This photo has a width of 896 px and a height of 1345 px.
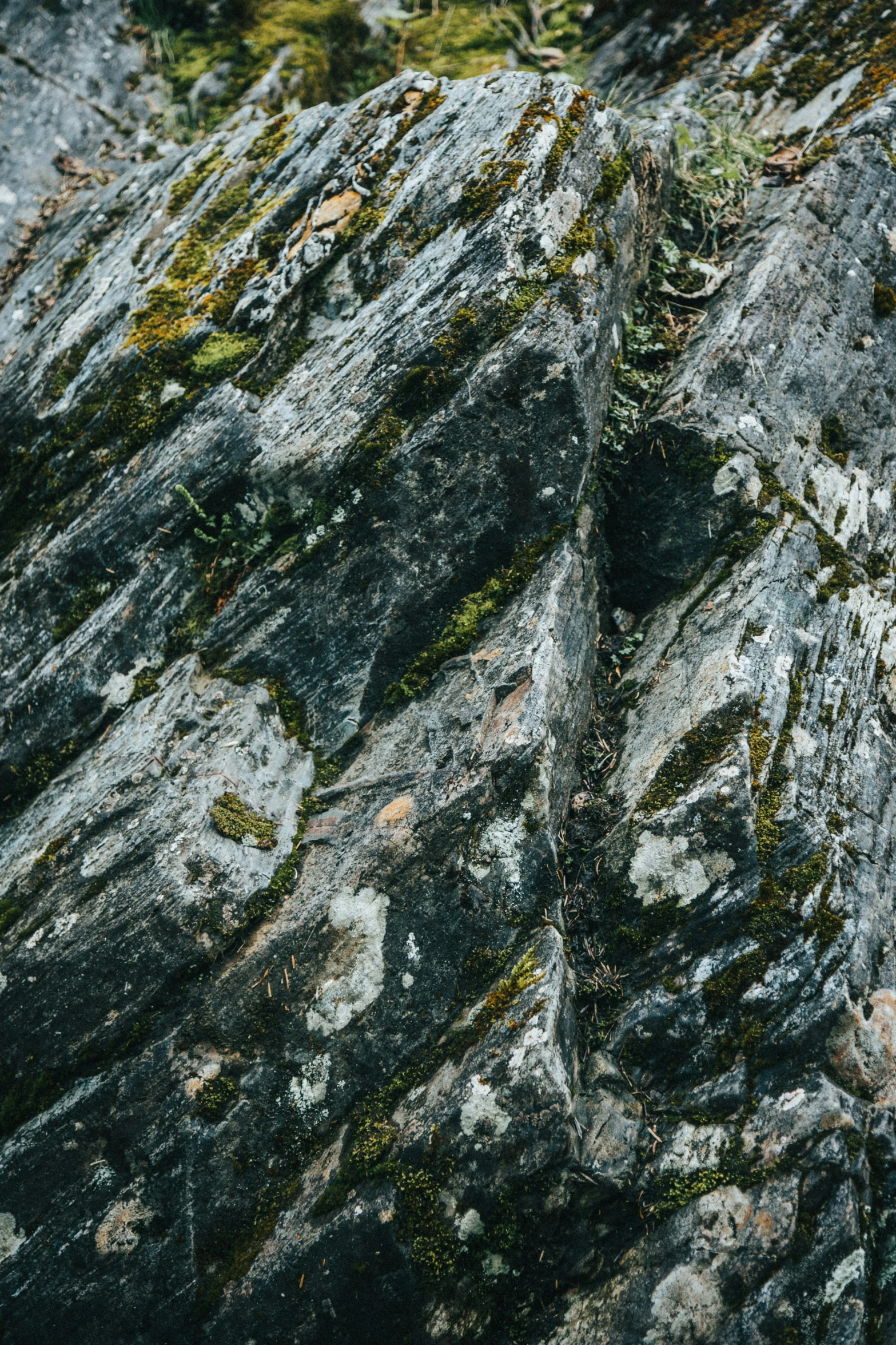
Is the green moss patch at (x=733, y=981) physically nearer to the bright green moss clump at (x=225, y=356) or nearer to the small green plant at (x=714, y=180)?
the bright green moss clump at (x=225, y=356)

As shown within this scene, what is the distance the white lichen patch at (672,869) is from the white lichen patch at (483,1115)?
4.73ft

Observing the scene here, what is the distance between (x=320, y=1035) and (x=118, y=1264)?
1723mm

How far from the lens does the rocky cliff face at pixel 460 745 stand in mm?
4297

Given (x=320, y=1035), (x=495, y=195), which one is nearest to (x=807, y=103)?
(x=495, y=195)

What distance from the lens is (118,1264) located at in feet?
15.4

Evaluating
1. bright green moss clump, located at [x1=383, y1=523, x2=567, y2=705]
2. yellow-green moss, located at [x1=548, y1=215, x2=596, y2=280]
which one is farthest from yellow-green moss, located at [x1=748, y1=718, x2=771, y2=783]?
yellow-green moss, located at [x1=548, y1=215, x2=596, y2=280]

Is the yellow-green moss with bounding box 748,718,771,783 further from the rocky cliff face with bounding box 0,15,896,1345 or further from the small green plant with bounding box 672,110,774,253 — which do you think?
the small green plant with bounding box 672,110,774,253

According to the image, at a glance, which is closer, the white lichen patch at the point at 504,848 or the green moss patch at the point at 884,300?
the white lichen patch at the point at 504,848

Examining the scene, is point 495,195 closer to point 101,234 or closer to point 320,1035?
point 101,234

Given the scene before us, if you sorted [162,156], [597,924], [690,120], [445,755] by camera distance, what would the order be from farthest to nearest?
[162,156] → [690,120] → [445,755] → [597,924]

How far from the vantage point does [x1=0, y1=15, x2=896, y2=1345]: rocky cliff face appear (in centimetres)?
430

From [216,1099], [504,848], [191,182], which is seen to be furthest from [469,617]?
[191,182]

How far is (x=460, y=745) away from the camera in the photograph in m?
5.41

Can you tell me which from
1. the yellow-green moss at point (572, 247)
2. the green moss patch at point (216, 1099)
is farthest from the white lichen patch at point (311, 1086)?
the yellow-green moss at point (572, 247)
